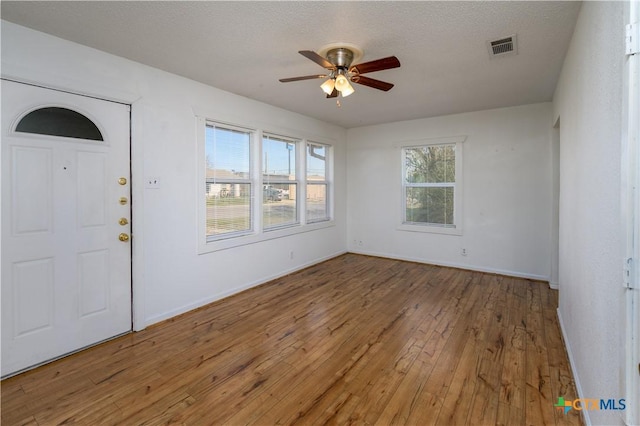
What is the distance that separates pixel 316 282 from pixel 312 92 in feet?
8.65

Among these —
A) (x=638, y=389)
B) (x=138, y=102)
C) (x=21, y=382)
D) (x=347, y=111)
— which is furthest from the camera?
(x=347, y=111)

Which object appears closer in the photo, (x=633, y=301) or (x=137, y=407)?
(x=633, y=301)

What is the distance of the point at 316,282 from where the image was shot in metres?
4.34

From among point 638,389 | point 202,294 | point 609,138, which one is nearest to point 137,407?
point 202,294

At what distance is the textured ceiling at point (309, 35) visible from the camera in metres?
2.02

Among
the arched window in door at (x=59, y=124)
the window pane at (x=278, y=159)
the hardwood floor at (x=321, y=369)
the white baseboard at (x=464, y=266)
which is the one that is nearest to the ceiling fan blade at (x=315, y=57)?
the arched window in door at (x=59, y=124)

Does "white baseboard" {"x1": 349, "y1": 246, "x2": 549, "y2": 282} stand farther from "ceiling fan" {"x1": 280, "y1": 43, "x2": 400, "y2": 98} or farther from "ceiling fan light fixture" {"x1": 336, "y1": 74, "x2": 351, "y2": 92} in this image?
"ceiling fan light fixture" {"x1": 336, "y1": 74, "x2": 351, "y2": 92}

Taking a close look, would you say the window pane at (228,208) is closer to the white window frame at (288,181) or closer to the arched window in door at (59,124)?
the white window frame at (288,181)

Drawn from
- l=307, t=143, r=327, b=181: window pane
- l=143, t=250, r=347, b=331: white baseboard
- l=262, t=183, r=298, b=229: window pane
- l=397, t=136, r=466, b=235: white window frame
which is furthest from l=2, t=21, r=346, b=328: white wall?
l=397, t=136, r=466, b=235: white window frame

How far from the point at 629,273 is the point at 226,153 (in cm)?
376

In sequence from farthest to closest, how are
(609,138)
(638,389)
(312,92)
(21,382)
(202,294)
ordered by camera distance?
(312,92) < (202,294) < (21,382) < (609,138) < (638,389)

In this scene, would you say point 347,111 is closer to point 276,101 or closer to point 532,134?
point 276,101

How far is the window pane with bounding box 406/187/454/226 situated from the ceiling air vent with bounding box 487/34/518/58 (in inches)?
106

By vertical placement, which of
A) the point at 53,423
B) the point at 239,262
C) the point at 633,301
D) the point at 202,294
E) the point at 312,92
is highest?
the point at 312,92
